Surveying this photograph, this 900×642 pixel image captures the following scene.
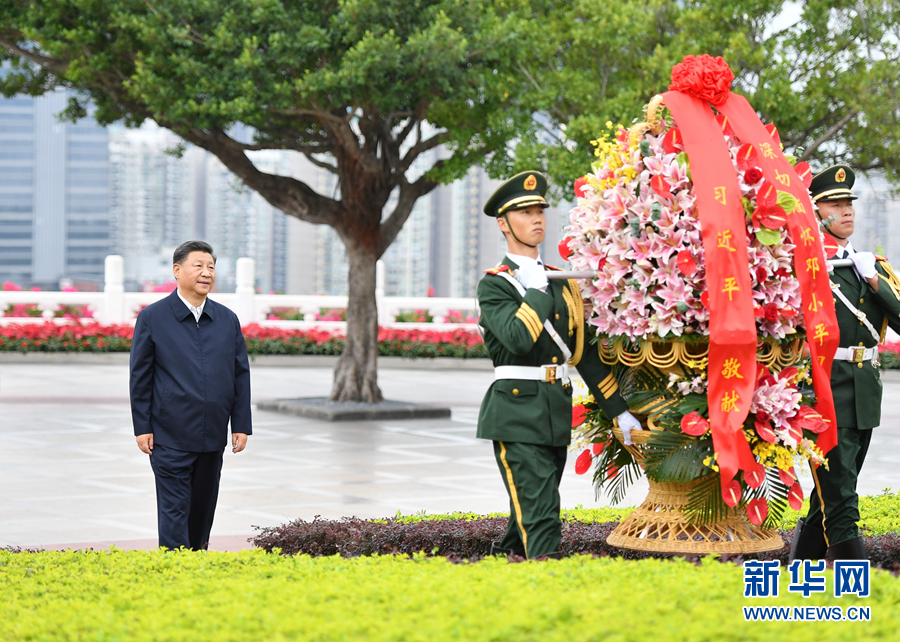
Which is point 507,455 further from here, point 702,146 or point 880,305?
point 880,305

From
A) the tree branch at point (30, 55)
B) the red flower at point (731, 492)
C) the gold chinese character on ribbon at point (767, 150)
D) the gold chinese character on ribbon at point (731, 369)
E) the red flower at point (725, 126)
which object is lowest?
the red flower at point (731, 492)

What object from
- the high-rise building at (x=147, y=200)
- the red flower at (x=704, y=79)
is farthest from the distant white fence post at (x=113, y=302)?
the high-rise building at (x=147, y=200)

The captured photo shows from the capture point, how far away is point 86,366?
17.6m

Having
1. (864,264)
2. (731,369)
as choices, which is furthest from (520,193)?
(864,264)

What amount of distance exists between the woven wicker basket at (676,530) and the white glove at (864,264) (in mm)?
1415

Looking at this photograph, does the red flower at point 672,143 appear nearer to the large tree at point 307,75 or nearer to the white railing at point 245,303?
the large tree at point 307,75

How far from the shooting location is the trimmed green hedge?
9.18 feet

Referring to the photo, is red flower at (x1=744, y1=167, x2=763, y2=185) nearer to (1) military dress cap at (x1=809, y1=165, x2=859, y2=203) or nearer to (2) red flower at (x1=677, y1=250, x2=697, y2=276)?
(2) red flower at (x1=677, y1=250, x2=697, y2=276)

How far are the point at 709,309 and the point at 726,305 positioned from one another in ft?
0.22

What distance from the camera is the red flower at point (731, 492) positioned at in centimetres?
400

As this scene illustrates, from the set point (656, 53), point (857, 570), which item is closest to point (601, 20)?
point (656, 53)

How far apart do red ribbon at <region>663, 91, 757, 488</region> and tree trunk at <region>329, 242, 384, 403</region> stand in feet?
26.7

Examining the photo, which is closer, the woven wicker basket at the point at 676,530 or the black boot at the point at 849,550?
the woven wicker basket at the point at 676,530

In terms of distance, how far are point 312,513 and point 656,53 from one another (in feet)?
19.7
